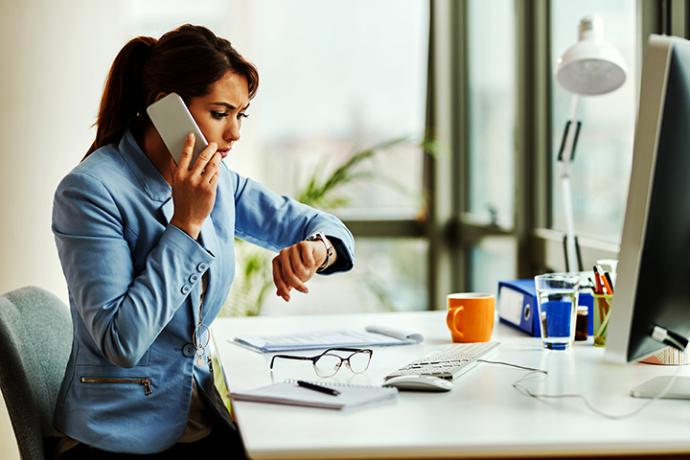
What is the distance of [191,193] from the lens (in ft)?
4.92

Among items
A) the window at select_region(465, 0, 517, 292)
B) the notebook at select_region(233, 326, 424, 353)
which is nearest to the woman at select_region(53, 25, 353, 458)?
the notebook at select_region(233, 326, 424, 353)

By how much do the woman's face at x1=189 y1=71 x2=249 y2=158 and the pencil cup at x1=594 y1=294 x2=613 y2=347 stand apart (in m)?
0.75

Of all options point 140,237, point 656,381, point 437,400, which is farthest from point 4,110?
point 656,381

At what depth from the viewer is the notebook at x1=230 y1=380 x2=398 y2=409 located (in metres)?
1.23

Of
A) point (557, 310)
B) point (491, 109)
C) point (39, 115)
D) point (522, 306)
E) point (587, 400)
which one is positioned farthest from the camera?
point (491, 109)

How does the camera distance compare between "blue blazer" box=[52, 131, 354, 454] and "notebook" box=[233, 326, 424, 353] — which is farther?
"notebook" box=[233, 326, 424, 353]

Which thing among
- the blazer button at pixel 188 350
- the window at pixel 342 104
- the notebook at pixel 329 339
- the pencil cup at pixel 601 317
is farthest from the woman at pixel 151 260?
the window at pixel 342 104

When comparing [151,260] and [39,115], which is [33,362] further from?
[39,115]

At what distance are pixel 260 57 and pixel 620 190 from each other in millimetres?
1999

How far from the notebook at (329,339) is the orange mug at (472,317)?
0.26 ft

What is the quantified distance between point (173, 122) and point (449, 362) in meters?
0.62

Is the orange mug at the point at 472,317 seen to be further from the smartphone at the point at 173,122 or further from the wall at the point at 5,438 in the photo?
the wall at the point at 5,438

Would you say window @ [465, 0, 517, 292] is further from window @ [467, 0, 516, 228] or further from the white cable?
the white cable

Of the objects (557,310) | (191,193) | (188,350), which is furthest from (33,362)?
(557,310)
